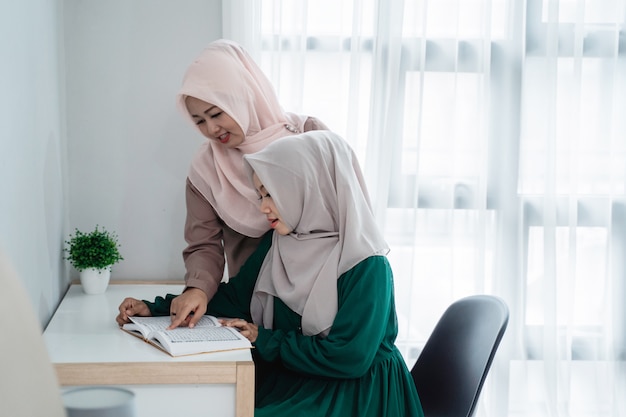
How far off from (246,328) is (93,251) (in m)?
0.73

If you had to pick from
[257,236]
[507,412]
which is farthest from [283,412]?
[507,412]

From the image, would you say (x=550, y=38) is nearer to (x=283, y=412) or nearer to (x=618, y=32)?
(x=618, y=32)

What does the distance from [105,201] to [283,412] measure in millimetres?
1156

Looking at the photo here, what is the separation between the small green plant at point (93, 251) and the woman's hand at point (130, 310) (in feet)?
1.36

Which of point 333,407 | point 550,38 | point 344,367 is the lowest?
point 333,407

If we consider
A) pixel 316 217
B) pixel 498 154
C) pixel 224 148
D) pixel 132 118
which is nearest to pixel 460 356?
pixel 316 217

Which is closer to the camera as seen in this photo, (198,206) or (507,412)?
(198,206)

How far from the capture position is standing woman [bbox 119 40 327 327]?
1.94 meters

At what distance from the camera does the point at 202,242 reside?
2033 mm

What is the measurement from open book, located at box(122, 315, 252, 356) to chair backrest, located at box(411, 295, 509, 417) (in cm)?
54

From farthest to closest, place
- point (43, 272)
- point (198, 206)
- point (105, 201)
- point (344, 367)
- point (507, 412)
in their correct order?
point (507, 412) < point (105, 201) < point (198, 206) < point (43, 272) < point (344, 367)

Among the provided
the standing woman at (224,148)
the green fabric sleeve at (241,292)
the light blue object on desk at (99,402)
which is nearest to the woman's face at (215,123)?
the standing woman at (224,148)

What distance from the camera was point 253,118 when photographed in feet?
6.62

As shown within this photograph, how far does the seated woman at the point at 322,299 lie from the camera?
161 centimetres
